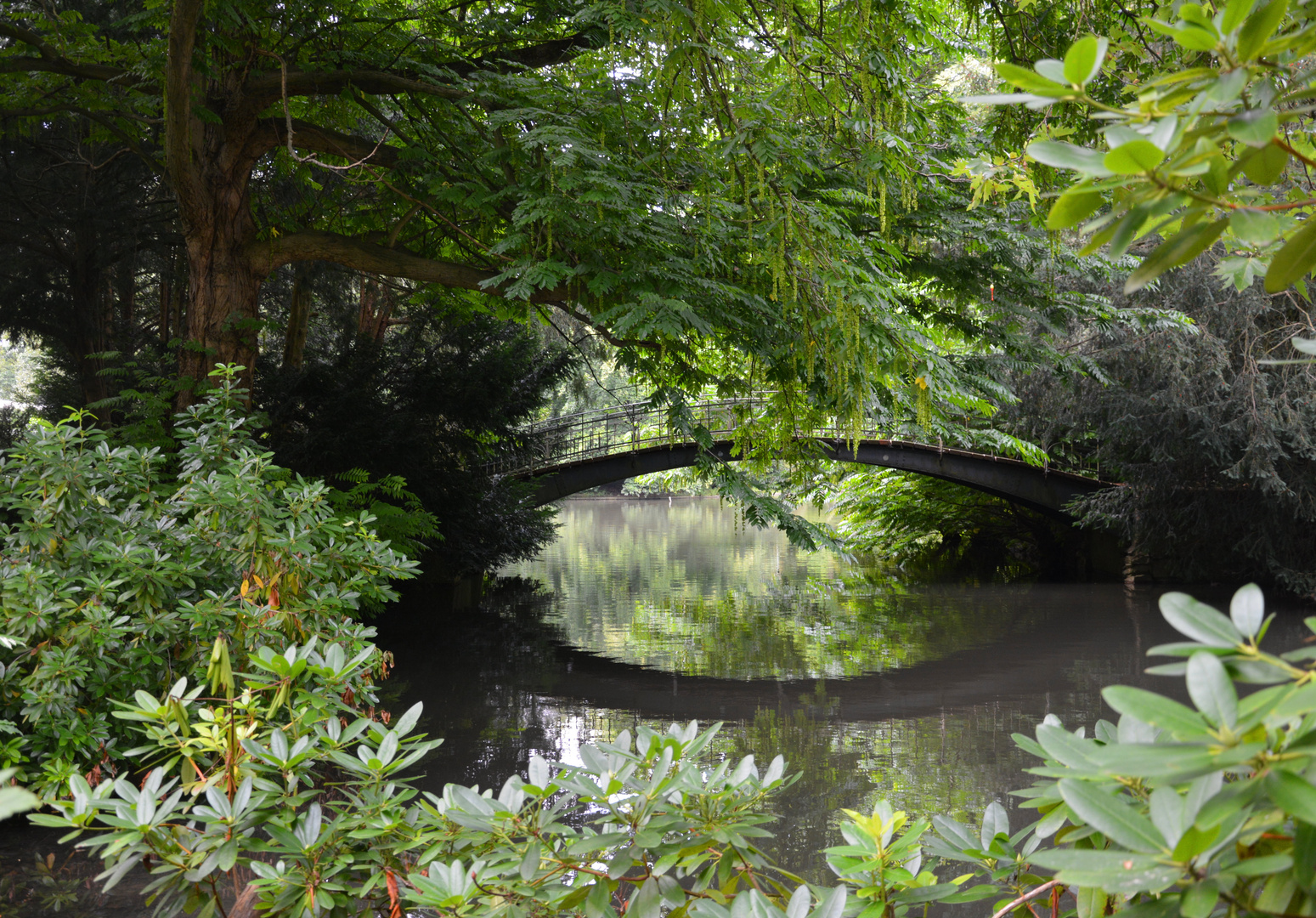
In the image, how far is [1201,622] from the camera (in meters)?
0.69

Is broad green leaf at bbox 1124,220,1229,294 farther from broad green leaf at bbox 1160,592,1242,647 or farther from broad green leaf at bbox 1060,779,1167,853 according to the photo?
broad green leaf at bbox 1060,779,1167,853

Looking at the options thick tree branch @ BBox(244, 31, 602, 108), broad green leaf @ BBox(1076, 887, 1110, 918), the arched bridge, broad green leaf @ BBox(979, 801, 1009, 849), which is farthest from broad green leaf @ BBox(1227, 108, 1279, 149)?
the arched bridge

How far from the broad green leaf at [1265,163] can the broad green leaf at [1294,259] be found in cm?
6

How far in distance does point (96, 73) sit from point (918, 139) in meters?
6.79

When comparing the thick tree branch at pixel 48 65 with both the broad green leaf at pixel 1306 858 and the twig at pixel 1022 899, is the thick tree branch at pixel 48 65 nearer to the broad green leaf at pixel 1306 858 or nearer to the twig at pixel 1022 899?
the twig at pixel 1022 899

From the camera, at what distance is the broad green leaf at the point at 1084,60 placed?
0.78m

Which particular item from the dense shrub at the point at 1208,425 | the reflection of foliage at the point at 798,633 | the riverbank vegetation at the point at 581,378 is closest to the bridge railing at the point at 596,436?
the riverbank vegetation at the point at 581,378

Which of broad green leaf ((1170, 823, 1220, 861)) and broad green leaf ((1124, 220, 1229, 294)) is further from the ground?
broad green leaf ((1124, 220, 1229, 294))

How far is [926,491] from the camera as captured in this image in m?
19.4

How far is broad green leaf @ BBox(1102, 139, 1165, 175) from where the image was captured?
0.74 metres

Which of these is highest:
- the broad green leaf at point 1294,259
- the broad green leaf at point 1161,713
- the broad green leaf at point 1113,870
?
the broad green leaf at point 1294,259

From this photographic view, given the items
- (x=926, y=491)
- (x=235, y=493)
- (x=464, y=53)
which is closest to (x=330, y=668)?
(x=235, y=493)

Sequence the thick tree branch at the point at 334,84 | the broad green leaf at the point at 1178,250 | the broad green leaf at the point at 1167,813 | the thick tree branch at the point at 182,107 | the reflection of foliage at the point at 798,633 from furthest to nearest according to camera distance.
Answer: the reflection of foliage at the point at 798,633 → the thick tree branch at the point at 334,84 → the thick tree branch at the point at 182,107 → the broad green leaf at the point at 1178,250 → the broad green leaf at the point at 1167,813

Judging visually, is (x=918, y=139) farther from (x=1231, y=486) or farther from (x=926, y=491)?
(x=926, y=491)
